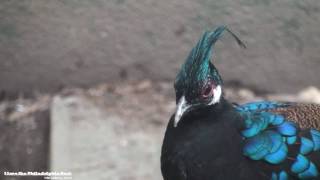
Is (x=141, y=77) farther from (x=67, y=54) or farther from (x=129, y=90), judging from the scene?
(x=67, y=54)

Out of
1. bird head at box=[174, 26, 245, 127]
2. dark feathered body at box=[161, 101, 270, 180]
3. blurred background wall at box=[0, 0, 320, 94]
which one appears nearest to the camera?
bird head at box=[174, 26, 245, 127]

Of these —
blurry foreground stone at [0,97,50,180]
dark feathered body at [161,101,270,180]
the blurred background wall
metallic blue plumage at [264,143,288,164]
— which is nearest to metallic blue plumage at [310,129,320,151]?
metallic blue plumage at [264,143,288,164]

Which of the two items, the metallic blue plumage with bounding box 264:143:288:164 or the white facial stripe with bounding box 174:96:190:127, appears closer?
the white facial stripe with bounding box 174:96:190:127

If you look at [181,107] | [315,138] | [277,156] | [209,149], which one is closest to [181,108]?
[181,107]

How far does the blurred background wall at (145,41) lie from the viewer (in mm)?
4008

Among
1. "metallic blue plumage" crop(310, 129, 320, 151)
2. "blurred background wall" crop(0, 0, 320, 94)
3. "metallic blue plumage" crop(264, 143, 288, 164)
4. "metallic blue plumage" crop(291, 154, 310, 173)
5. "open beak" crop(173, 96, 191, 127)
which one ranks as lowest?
"metallic blue plumage" crop(291, 154, 310, 173)

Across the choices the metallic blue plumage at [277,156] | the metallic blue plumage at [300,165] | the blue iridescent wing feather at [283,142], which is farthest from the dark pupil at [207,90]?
the metallic blue plumage at [300,165]

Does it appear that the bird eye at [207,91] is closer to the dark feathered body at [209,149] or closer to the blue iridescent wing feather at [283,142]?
the dark feathered body at [209,149]

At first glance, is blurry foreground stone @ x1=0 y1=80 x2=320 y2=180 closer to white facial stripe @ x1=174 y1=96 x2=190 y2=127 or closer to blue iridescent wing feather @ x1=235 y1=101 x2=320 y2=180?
blue iridescent wing feather @ x1=235 y1=101 x2=320 y2=180

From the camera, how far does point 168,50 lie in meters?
4.29

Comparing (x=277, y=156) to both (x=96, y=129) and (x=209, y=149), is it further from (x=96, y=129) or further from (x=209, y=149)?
(x=96, y=129)

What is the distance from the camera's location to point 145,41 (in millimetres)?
4242

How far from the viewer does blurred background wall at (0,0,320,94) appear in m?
4.01

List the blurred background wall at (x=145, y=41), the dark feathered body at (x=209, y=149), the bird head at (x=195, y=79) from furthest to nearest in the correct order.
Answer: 1. the blurred background wall at (x=145, y=41)
2. the dark feathered body at (x=209, y=149)
3. the bird head at (x=195, y=79)
